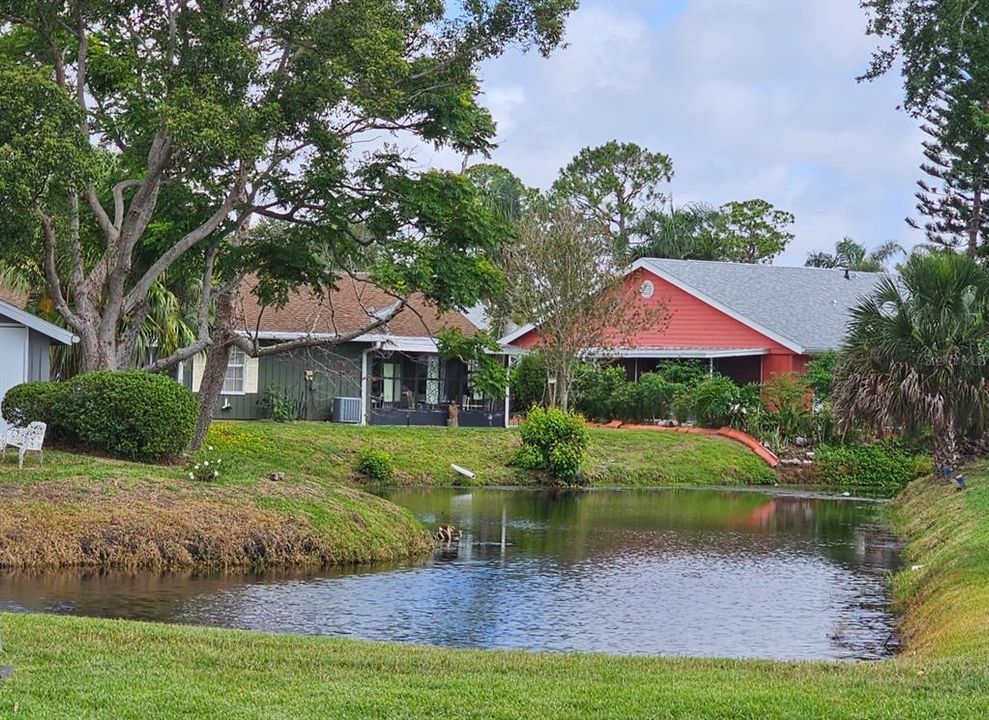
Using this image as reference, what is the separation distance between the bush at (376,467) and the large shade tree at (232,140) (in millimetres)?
6586

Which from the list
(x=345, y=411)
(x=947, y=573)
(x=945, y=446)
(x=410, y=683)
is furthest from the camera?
(x=345, y=411)

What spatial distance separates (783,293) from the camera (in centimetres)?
4659

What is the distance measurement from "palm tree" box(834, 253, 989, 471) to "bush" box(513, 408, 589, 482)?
29.0 ft

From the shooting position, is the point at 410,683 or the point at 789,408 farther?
the point at 789,408

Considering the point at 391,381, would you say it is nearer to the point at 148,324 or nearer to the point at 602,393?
the point at 602,393

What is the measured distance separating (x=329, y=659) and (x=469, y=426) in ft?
103

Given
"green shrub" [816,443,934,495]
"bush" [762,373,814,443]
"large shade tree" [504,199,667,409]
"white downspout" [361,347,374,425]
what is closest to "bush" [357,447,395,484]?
"white downspout" [361,347,374,425]

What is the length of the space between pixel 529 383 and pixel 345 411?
7.31 meters

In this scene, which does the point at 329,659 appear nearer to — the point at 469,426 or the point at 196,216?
the point at 196,216

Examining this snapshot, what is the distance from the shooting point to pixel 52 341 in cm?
2711

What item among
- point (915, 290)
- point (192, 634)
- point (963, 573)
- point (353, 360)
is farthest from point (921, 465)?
point (192, 634)

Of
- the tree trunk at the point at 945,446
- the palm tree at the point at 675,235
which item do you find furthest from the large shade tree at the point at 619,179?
the tree trunk at the point at 945,446

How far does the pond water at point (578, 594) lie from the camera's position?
1405 cm

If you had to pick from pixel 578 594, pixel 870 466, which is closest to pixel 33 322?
pixel 578 594
